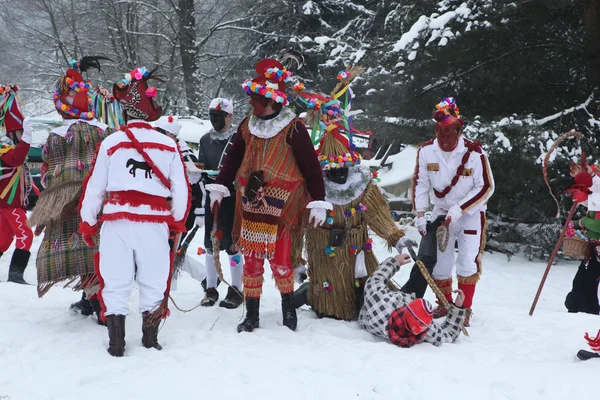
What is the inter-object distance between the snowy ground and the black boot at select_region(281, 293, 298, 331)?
8 centimetres

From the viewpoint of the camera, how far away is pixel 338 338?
391 centimetres

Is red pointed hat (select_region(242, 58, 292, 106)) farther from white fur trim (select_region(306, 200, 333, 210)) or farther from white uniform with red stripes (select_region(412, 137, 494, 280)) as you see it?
white uniform with red stripes (select_region(412, 137, 494, 280))

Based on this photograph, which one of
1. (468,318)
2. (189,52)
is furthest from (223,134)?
(189,52)

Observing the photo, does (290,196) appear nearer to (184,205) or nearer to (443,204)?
(184,205)

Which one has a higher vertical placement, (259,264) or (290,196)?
(290,196)

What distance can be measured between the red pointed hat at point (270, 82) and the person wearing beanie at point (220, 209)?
1.02 m

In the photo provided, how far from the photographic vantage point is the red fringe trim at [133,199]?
3342mm

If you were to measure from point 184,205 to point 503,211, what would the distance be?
21.6 ft

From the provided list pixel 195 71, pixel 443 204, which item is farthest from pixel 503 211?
pixel 195 71

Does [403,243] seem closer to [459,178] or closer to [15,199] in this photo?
[459,178]

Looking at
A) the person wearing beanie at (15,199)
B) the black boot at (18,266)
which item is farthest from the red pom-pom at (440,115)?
the black boot at (18,266)

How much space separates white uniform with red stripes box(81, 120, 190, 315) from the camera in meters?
3.35

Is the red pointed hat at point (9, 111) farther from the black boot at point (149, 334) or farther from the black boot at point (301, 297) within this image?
the black boot at point (301, 297)

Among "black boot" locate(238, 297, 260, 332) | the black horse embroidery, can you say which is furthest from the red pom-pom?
the black horse embroidery
